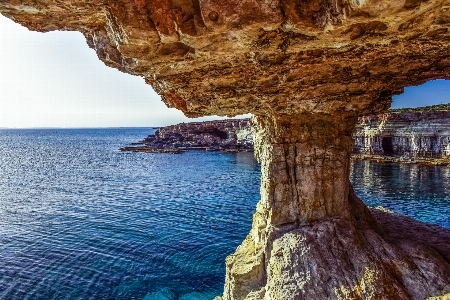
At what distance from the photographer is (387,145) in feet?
232

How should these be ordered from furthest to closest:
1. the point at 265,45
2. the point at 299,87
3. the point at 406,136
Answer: the point at 406,136, the point at 299,87, the point at 265,45

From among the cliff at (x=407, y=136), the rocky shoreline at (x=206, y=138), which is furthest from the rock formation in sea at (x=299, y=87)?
the rocky shoreline at (x=206, y=138)

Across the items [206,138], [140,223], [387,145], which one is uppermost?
[206,138]

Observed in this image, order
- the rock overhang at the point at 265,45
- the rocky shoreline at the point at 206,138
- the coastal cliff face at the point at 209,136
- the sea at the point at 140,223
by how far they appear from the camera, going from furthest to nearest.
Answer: the coastal cliff face at the point at 209,136 < the rocky shoreline at the point at 206,138 < the sea at the point at 140,223 < the rock overhang at the point at 265,45

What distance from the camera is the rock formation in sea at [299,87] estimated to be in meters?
5.89

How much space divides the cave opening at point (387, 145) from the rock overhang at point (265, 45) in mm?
63524

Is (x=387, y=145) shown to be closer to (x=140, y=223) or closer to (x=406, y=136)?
(x=406, y=136)

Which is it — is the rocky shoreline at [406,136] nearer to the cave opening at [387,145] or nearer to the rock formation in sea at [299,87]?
the cave opening at [387,145]

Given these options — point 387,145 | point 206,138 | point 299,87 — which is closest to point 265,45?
point 299,87

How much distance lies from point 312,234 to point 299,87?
15.9 feet

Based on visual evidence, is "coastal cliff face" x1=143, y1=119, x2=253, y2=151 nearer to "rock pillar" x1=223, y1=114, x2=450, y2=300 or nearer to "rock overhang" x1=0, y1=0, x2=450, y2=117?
"rock pillar" x1=223, y1=114, x2=450, y2=300

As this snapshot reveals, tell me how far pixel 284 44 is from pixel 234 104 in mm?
4072

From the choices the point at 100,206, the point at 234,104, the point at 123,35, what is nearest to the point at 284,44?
the point at 123,35

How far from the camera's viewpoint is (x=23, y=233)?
28812 mm
